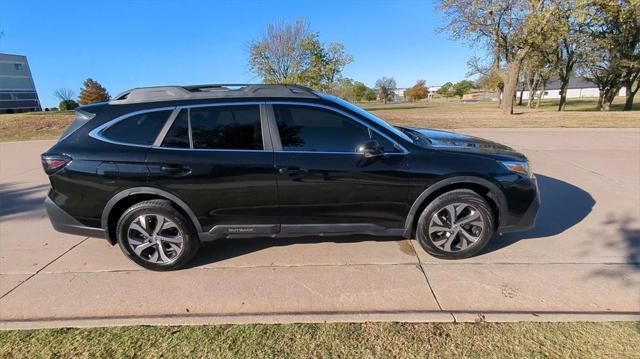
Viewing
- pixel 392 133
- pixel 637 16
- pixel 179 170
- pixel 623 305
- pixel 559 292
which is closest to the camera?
pixel 623 305

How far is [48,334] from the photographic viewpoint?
2531 mm

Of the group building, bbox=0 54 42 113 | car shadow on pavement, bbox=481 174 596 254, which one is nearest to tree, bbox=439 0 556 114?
car shadow on pavement, bbox=481 174 596 254

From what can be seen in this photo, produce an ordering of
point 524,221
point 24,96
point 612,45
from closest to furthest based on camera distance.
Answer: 1. point 524,221
2. point 612,45
3. point 24,96

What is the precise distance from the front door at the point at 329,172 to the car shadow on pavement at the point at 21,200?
13.8 feet

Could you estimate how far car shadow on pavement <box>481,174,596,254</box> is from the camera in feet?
13.1

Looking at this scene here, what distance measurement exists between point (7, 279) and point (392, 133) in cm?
400

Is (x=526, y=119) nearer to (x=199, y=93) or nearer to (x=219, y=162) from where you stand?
(x=199, y=93)

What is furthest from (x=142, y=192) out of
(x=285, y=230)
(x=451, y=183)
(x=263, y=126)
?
(x=451, y=183)

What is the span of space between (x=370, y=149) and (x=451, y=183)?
2.90 ft

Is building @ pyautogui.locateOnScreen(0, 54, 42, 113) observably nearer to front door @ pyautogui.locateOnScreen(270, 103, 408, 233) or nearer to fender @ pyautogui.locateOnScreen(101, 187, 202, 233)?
fender @ pyautogui.locateOnScreen(101, 187, 202, 233)

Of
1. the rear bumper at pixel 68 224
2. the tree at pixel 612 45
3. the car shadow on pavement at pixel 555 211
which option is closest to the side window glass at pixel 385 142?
the car shadow on pavement at pixel 555 211

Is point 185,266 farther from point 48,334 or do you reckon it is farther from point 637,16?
point 637,16

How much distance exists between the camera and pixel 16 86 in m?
67.1

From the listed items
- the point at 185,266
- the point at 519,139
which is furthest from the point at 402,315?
the point at 519,139
